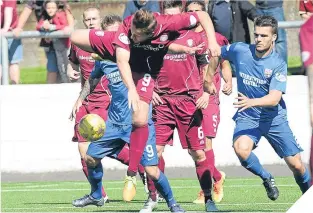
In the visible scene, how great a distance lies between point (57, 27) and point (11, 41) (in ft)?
2.91

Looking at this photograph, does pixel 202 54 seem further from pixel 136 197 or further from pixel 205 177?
pixel 136 197

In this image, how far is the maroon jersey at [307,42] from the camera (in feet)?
28.0

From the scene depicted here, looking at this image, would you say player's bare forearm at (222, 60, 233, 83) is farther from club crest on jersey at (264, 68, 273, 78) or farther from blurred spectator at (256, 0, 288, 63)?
blurred spectator at (256, 0, 288, 63)

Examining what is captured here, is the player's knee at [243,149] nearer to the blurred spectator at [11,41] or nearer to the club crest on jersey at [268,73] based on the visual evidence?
the club crest on jersey at [268,73]

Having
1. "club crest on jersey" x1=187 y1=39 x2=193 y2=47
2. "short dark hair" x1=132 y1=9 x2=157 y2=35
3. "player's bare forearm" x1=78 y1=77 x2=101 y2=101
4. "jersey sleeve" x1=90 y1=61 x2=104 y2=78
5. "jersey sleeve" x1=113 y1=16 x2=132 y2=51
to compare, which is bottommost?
"player's bare forearm" x1=78 y1=77 x2=101 y2=101

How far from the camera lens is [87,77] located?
14281 millimetres

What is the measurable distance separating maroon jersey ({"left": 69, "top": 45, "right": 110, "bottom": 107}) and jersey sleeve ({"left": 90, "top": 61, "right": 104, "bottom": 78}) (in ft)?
2.47

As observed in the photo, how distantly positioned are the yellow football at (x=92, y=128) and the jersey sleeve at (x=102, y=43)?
82cm

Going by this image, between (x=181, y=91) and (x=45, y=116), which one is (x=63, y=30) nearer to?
(x=45, y=116)

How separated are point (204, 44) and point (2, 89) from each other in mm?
6101

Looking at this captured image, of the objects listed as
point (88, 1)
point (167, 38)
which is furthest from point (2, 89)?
point (167, 38)

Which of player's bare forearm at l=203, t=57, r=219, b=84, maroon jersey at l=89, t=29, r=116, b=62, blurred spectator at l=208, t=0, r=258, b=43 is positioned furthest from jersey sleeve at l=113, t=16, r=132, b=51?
blurred spectator at l=208, t=0, r=258, b=43

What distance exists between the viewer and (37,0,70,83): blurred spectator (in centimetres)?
1830

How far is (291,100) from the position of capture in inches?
695
